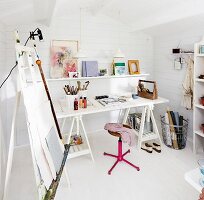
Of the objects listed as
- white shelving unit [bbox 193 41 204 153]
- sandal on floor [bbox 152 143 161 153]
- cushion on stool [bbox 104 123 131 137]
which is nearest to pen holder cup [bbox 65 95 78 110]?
cushion on stool [bbox 104 123 131 137]

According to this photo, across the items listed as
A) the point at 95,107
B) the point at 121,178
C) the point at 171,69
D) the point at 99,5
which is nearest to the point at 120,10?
the point at 99,5

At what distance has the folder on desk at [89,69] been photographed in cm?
334

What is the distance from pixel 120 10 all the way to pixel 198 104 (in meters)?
1.89

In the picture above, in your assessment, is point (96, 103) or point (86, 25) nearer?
point (96, 103)

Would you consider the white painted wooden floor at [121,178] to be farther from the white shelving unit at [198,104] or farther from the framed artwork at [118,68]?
the framed artwork at [118,68]

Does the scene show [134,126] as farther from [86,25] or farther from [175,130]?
[86,25]

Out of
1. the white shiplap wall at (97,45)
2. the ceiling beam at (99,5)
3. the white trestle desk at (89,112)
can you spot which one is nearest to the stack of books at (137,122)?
the white trestle desk at (89,112)

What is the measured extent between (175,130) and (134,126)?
2.61 ft

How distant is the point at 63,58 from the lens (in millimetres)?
3223

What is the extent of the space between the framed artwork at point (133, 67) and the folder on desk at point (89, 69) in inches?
26.8

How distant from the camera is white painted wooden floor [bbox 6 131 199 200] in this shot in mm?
2100

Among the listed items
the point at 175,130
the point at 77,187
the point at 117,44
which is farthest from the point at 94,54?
the point at 77,187

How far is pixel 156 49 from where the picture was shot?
3904 millimetres

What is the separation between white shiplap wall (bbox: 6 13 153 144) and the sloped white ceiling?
165mm
